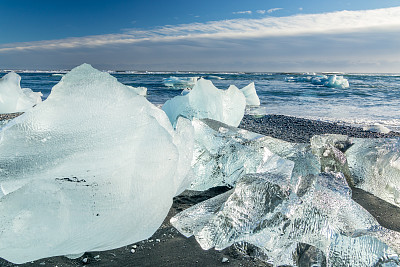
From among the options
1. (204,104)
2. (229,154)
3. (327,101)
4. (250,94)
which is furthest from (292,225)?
(327,101)

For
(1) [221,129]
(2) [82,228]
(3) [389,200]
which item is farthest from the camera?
(1) [221,129]

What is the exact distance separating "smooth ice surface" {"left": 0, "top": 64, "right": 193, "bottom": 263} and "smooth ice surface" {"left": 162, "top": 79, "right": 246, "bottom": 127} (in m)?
1.82

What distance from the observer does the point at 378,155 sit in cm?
212

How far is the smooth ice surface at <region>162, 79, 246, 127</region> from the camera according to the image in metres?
3.33

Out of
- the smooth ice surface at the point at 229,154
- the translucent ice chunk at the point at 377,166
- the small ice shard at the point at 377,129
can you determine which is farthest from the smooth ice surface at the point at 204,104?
the small ice shard at the point at 377,129

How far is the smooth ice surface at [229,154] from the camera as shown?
209cm

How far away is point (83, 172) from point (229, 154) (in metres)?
1.08

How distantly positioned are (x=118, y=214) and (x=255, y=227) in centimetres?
62

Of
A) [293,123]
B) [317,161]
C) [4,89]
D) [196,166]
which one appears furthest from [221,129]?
[4,89]

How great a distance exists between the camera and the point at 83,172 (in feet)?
4.53

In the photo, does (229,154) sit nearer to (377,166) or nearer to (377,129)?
(377,166)

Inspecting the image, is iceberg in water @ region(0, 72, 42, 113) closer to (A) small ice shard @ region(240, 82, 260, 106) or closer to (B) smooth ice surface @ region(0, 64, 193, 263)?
(A) small ice shard @ region(240, 82, 260, 106)

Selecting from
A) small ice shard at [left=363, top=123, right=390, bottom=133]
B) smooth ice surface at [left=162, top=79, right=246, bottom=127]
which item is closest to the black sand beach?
smooth ice surface at [left=162, top=79, right=246, bottom=127]

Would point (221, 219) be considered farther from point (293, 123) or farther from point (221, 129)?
point (293, 123)
